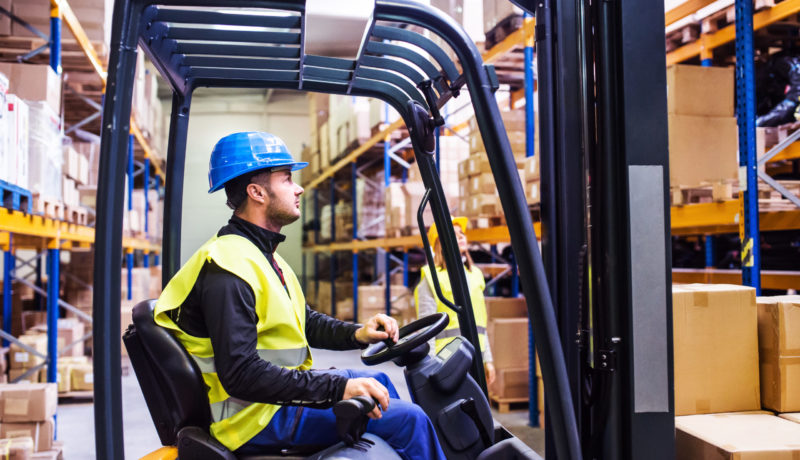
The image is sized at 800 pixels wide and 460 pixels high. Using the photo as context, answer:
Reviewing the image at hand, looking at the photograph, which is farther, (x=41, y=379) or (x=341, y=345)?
(x=41, y=379)

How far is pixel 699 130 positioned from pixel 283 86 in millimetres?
2794

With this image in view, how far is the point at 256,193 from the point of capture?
250cm

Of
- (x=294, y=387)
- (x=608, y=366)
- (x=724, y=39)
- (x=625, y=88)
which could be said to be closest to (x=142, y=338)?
(x=294, y=387)

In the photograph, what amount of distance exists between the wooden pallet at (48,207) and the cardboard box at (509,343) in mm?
4304

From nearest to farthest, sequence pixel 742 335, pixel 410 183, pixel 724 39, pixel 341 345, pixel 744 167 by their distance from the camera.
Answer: pixel 742 335 < pixel 341 345 < pixel 744 167 < pixel 724 39 < pixel 410 183

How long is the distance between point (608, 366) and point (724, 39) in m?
4.23

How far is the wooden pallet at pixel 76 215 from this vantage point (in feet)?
20.9

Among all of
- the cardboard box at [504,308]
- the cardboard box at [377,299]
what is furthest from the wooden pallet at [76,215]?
the cardboard box at [377,299]

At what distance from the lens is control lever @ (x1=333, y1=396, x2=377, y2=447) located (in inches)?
77.0

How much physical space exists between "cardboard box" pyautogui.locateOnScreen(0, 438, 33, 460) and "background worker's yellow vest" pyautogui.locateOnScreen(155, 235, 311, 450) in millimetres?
2934

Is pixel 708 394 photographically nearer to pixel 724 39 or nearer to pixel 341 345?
pixel 341 345

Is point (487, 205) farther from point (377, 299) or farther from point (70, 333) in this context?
point (70, 333)

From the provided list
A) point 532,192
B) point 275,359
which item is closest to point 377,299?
point 532,192

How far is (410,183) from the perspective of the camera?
9.20m
